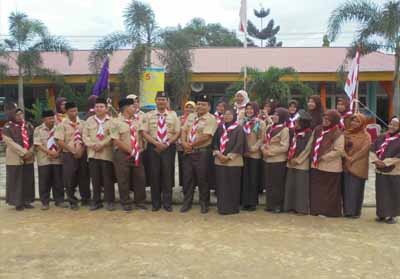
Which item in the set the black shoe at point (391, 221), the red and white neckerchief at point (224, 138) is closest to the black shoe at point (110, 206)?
the red and white neckerchief at point (224, 138)

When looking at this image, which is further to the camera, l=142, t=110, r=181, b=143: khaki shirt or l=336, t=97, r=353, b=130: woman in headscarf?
l=142, t=110, r=181, b=143: khaki shirt

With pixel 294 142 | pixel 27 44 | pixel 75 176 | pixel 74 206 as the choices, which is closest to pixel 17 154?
pixel 75 176

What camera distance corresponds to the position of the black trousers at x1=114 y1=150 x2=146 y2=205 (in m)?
6.68

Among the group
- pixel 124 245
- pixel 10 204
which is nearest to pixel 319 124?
pixel 124 245

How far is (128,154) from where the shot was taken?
21.9 feet

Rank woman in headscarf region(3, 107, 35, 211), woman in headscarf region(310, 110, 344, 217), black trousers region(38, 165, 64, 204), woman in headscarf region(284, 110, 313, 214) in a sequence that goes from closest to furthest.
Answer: woman in headscarf region(310, 110, 344, 217) → woman in headscarf region(284, 110, 313, 214) → woman in headscarf region(3, 107, 35, 211) → black trousers region(38, 165, 64, 204)

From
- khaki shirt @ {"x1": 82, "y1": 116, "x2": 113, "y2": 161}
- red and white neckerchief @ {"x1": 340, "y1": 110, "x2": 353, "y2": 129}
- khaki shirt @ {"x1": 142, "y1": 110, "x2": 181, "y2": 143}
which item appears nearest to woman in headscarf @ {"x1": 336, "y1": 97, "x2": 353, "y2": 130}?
red and white neckerchief @ {"x1": 340, "y1": 110, "x2": 353, "y2": 129}

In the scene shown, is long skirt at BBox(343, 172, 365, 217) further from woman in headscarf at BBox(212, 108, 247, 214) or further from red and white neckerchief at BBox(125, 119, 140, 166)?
red and white neckerchief at BBox(125, 119, 140, 166)

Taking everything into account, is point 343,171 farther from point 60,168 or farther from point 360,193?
point 60,168

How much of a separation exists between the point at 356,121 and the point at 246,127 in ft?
5.17

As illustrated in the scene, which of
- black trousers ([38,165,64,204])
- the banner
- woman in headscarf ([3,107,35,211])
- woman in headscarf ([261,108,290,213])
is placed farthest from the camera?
the banner

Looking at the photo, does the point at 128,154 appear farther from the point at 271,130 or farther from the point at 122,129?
the point at 271,130

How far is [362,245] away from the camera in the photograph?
16.8ft

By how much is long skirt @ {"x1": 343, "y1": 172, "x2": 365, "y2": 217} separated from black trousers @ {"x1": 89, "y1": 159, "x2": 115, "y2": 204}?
11.3 ft
